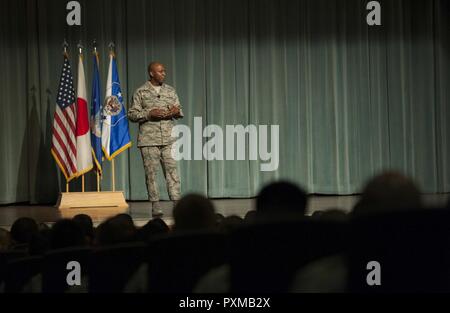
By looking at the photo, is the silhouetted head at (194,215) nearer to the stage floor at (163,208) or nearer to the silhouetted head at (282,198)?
the silhouetted head at (282,198)

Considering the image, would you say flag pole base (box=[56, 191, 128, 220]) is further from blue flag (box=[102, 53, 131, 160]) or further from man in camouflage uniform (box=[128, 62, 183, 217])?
man in camouflage uniform (box=[128, 62, 183, 217])

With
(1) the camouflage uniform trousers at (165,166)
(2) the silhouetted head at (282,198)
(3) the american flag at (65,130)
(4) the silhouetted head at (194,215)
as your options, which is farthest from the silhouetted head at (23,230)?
(3) the american flag at (65,130)

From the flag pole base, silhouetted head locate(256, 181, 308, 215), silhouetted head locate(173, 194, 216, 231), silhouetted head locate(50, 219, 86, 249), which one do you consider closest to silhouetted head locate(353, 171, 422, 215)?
silhouetted head locate(256, 181, 308, 215)

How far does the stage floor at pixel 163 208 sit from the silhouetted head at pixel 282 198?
4899 mm

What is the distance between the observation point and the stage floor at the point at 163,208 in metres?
7.10

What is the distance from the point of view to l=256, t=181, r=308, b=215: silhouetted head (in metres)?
1.61

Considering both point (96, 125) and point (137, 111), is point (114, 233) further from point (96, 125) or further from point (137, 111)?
point (96, 125)

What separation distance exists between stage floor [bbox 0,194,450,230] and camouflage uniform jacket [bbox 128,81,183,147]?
2.36 ft

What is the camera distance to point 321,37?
9.91m

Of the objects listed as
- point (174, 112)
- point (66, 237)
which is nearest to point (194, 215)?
point (66, 237)

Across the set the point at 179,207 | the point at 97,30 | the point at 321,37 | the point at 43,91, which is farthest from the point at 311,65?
the point at 179,207
